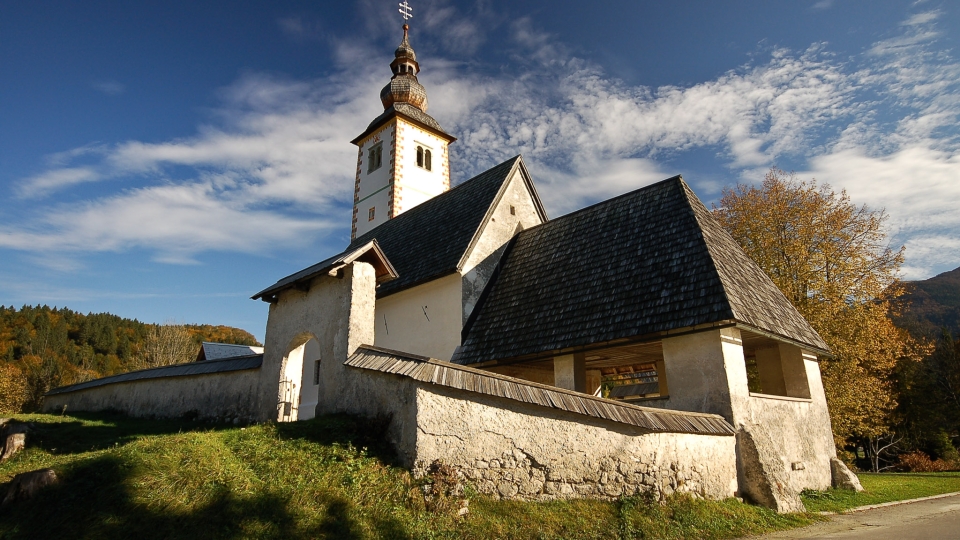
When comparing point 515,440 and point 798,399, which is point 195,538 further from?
point 798,399

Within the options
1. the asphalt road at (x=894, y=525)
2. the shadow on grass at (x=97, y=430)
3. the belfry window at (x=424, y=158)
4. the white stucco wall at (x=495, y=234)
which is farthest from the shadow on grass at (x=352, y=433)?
the belfry window at (x=424, y=158)

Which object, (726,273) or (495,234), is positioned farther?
(495,234)

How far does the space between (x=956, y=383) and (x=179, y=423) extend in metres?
39.4

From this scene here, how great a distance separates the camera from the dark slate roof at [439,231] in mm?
15852

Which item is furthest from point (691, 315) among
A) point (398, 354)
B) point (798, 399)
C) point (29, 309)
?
point (29, 309)

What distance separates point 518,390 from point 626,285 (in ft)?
16.5

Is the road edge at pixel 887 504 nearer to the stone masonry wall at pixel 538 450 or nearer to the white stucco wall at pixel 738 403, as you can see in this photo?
the white stucco wall at pixel 738 403

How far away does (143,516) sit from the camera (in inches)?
222

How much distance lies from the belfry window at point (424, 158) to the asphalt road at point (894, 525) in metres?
25.1

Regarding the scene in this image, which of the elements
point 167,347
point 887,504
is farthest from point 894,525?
point 167,347

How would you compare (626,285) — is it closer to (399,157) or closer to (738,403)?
(738,403)

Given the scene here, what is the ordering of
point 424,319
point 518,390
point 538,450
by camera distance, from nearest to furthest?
point 538,450 < point 518,390 < point 424,319

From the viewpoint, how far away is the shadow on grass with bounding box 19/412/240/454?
9.65 m

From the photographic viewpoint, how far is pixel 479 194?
18281mm
